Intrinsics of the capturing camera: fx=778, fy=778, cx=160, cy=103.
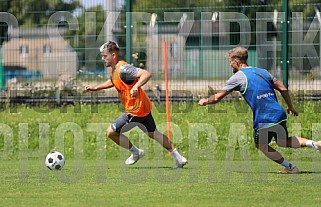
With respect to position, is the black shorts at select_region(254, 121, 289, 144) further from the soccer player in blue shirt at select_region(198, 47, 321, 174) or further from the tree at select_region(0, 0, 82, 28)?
the tree at select_region(0, 0, 82, 28)

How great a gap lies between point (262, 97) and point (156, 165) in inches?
115

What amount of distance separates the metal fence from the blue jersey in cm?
642

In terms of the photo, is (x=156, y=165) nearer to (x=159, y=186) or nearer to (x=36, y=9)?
(x=159, y=186)

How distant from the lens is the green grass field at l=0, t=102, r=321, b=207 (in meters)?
8.74

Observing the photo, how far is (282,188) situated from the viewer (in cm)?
948

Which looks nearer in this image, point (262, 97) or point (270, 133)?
point (262, 97)

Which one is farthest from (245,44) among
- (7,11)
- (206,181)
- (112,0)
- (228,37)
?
(206,181)

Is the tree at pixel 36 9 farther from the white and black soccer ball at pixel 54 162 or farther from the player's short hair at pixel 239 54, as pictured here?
the player's short hair at pixel 239 54

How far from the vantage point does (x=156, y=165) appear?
13.0 m

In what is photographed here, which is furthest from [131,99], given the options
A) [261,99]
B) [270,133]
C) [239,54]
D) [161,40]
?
[161,40]

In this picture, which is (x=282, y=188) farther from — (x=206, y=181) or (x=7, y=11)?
(x=7, y=11)

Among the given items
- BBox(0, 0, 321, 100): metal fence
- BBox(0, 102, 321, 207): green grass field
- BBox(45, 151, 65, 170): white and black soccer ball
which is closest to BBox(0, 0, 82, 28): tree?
BBox(0, 0, 321, 100): metal fence

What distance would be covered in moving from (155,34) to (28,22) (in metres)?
3.16

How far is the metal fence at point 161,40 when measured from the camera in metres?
17.3
